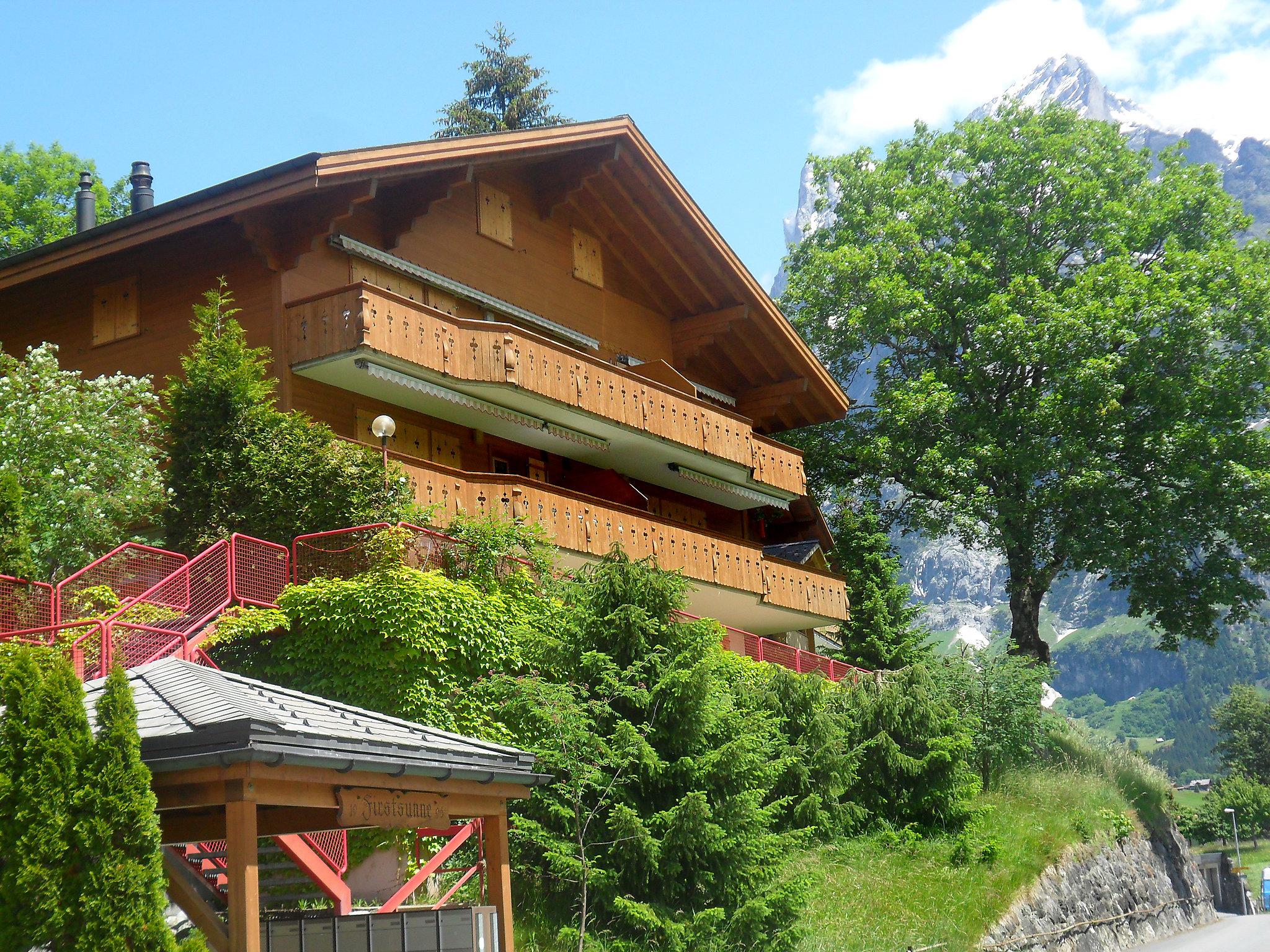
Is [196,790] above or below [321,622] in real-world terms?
below

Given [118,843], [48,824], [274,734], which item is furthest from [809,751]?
[48,824]

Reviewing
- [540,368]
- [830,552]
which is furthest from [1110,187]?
[540,368]

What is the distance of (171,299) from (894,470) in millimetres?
19521

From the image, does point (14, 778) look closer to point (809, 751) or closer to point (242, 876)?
point (242, 876)

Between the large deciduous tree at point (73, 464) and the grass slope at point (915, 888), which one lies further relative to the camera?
the large deciduous tree at point (73, 464)

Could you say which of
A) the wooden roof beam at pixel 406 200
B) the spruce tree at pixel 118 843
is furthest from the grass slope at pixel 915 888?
the wooden roof beam at pixel 406 200

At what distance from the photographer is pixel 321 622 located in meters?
16.1

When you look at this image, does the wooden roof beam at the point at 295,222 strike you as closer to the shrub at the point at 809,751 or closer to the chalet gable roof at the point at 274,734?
the shrub at the point at 809,751

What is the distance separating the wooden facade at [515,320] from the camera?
2158 cm

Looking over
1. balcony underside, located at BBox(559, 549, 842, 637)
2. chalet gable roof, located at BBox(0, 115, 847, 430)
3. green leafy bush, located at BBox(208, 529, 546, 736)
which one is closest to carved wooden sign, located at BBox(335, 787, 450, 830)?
green leafy bush, located at BBox(208, 529, 546, 736)

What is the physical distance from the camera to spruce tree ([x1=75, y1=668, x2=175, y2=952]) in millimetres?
7594

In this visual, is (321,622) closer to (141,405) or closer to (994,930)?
(141,405)

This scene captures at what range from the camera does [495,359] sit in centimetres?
2280

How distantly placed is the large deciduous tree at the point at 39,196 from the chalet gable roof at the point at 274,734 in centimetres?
3207
